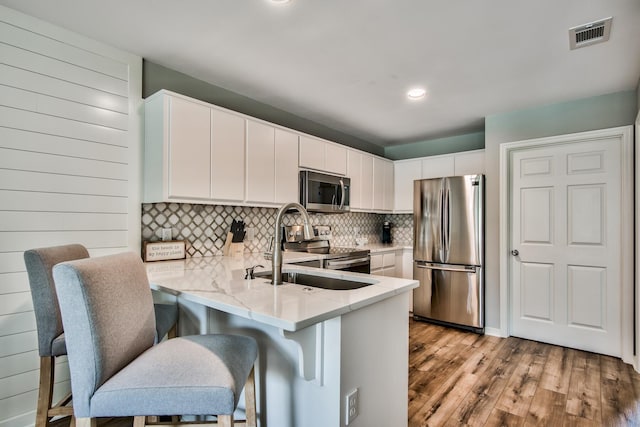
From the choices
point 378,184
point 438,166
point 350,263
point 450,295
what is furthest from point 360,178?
point 450,295

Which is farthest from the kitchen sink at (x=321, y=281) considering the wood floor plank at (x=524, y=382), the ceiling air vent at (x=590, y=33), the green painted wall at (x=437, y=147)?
the green painted wall at (x=437, y=147)

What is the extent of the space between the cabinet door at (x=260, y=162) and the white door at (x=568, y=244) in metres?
2.59

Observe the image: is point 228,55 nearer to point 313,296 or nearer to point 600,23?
point 313,296

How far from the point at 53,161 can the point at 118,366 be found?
5.30 ft

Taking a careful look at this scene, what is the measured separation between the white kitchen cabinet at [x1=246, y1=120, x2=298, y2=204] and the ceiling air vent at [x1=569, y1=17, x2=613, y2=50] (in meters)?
2.27

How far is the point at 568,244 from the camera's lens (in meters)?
3.23

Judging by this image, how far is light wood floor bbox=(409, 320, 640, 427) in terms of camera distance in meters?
2.03

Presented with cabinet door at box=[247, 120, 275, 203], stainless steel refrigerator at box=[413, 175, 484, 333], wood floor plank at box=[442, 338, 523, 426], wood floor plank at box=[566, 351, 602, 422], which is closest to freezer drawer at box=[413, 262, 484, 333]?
stainless steel refrigerator at box=[413, 175, 484, 333]

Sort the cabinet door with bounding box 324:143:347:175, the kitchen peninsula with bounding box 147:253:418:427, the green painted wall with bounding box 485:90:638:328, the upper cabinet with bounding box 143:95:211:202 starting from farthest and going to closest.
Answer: the cabinet door with bounding box 324:143:347:175 → the green painted wall with bounding box 485:90:638:328 → the upper cabinet with bounding box 143:95:211:202 → the kitchen peninsula with bounding box 147:253:418:427

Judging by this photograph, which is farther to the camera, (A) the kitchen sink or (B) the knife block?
(B) the knife block

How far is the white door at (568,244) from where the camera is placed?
9.86ft

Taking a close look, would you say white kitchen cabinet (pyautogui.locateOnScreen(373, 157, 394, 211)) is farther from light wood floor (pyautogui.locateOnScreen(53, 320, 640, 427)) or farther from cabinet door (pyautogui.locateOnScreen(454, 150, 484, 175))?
light wood floor (pyautogui.locateOnScreen(53, 320, 640, 427))

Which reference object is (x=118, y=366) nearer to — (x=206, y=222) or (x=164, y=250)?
(x=164, y=250)

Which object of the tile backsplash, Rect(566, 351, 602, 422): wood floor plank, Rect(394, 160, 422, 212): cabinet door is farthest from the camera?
Rect(394, 160, 422, 212): cabinet door
